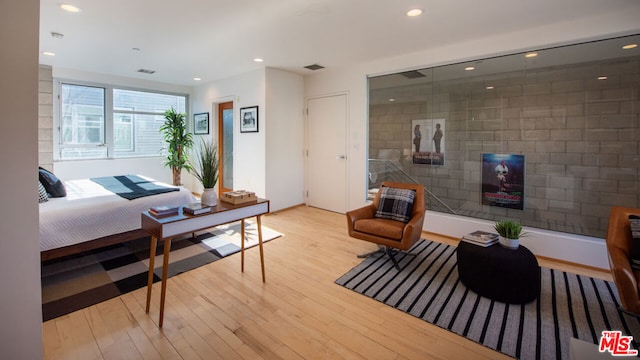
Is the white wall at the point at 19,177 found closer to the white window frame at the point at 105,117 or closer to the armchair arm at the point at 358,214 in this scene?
the armchair arm at the point at 358,214

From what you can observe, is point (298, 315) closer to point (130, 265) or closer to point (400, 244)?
point (400, 244)

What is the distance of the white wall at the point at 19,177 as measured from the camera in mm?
1304

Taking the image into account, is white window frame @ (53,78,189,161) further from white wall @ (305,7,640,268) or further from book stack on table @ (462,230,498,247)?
book stack on table @ (462,230,498,247)

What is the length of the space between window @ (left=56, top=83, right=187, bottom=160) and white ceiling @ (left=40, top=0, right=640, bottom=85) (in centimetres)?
91

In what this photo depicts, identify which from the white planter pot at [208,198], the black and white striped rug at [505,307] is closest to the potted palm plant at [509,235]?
the black and white striped rug at [505,307]

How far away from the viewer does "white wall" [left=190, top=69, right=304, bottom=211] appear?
4996 millimetres

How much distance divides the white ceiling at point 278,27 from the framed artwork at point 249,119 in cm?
86

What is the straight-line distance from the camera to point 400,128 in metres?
4.59

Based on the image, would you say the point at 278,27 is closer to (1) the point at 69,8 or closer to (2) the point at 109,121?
(1) the point at 69,8

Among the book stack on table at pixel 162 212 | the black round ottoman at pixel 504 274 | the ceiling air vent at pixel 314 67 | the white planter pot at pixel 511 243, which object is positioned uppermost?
the ceiling air vent at pixel 314 67

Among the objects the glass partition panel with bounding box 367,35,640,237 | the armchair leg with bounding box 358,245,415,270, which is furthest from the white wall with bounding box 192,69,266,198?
the armchair leg with bounding box 358,245,415,270

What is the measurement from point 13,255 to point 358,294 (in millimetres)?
2189

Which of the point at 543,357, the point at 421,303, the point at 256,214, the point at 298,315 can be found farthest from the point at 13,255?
the point at 543,357

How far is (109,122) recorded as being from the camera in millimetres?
5723
